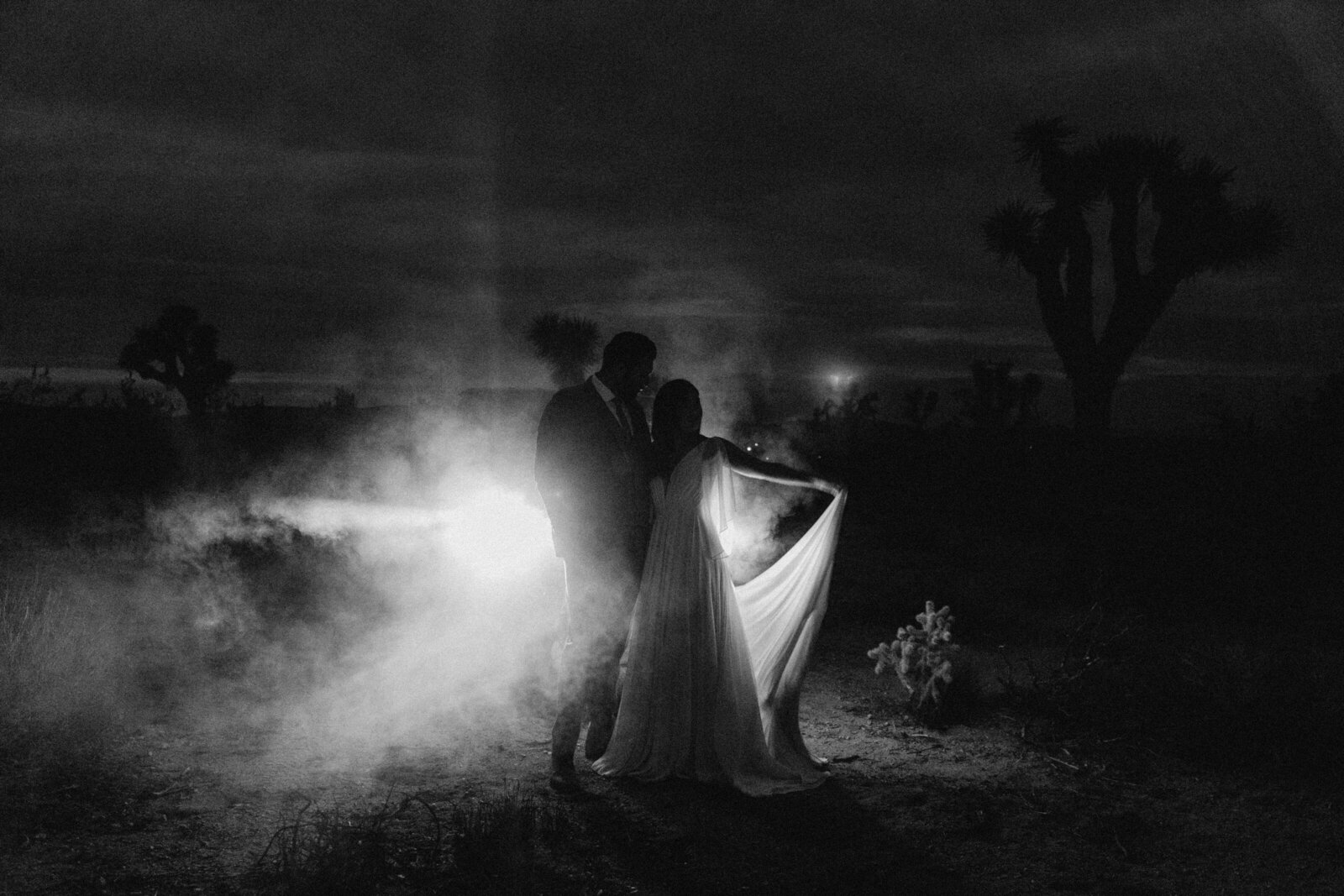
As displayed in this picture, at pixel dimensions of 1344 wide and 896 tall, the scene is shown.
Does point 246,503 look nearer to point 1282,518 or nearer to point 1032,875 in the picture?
point 1032,875

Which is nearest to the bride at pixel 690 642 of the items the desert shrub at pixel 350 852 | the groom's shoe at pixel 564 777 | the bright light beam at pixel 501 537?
the groom's shoe at pixel 564 777

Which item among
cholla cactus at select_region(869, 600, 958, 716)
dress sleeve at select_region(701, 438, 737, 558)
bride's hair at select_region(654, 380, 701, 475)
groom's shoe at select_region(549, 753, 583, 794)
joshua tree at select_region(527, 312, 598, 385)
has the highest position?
joshua tree at select_region(527, 312, 598, 385)

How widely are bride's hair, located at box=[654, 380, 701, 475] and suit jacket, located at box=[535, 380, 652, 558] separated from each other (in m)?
0.16

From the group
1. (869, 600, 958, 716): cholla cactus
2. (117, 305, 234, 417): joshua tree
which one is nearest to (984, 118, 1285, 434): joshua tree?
(869, 600, 958, 716): cholla cactus

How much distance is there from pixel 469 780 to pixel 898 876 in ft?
7.26

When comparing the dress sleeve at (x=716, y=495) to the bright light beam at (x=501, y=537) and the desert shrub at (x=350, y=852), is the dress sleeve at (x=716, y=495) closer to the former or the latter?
the desert shrub at (x=350, y=852)

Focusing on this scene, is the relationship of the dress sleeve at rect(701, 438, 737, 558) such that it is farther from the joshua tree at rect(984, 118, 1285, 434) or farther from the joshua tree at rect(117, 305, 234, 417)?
the joshua tree at rect(117, 305, 234, 417)

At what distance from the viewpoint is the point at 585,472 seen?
4660mm

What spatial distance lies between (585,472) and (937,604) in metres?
6.16

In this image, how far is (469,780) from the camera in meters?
5.03

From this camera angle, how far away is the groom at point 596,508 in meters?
4.66

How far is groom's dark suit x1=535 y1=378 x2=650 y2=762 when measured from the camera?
15.3 feet

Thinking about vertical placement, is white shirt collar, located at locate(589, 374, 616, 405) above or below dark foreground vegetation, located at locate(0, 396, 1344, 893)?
above

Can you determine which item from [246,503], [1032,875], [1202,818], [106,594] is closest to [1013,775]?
[1202,818]
